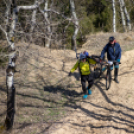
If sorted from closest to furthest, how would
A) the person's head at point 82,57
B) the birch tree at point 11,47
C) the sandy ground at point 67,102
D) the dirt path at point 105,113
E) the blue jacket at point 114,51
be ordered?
the birch tree at point 11,47, the dirt path at point 105,113, the sandy ground at point 67,102, the person's head at point 82,57, the blue jacket at point 114,51

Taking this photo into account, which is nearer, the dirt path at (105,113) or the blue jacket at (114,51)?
the dirt path at (105,113)

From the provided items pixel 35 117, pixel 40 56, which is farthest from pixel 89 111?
pixel 40 56

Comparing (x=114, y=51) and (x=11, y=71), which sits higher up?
(x=114, y=51)

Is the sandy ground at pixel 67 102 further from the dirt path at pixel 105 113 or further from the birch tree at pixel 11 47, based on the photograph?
the birch tree at pixel 11 47

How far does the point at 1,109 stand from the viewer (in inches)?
244

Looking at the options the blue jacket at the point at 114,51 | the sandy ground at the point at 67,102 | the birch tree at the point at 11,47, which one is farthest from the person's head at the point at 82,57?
the birch tree at the point at 11,47

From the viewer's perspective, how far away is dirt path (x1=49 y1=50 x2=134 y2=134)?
4705mm

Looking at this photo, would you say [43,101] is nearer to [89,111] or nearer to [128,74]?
[89,111]

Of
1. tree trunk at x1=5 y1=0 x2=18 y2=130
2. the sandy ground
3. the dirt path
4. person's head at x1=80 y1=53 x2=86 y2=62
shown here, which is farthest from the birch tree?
person's head at x1=80 y1=53 x2=86 y2=62

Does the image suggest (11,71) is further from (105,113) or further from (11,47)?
(105,113)

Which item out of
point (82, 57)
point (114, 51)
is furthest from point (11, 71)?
point (114, 51)

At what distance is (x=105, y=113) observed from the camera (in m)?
5.18

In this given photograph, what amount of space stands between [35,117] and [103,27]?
12554 mm

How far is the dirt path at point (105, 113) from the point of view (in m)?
4.71
